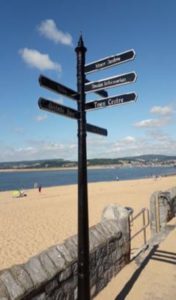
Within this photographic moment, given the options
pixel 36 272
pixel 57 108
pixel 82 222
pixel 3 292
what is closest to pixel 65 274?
pixel 36 272

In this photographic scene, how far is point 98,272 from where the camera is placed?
521 cm

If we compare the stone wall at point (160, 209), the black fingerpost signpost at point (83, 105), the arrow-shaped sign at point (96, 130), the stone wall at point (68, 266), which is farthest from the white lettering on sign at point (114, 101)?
the stone wall at point (160, 209)

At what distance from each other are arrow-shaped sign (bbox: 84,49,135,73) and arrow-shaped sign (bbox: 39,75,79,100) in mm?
340

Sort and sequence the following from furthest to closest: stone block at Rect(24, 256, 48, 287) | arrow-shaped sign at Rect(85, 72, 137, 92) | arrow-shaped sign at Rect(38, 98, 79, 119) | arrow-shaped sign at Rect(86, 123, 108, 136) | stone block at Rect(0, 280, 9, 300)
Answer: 1. arrow-shaped sign at Rect(86, 123, 108, 136)
2. arrow-shaped sign at Rect(85, 72, 137, 92)
3. stone block at Rect(24, 256, 48, 287)
4. arrow-shaped sign at Rect(38, 98, 79, 119)
5. stone block at Rect(0, 280, 9, 300)

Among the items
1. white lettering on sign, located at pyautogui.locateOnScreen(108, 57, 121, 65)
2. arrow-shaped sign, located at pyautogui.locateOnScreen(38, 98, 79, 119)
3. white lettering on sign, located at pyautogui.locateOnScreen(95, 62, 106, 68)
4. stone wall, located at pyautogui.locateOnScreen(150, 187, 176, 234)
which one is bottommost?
stone wall, located at pyautogui.locateOnScreen(150, 187, 176, 234)

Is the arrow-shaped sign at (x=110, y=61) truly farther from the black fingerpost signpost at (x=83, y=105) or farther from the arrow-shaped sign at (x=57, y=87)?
the arrow-shaped sign at (x=57, y=87)

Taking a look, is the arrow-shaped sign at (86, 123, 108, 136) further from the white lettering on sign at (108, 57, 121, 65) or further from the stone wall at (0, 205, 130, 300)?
the stone wall at (0, 205, 130, 300)

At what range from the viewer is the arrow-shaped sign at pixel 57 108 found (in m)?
3.40

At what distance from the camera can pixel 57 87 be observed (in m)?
3.67

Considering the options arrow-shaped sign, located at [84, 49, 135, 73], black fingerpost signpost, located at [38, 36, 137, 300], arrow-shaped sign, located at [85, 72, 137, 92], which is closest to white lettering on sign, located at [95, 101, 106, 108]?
black fingerpost signpost, located at [38, 36, 137, 300]

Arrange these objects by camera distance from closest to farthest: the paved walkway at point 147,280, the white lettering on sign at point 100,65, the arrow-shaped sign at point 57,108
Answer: the arrow-shaped sign at point 57,108, the white lettering on sign at point 100,65, the paved walkway at point 147,280

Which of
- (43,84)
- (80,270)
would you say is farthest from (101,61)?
(80,270)

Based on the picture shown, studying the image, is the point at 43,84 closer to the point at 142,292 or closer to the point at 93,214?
the point at 142,292

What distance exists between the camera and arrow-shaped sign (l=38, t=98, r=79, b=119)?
11.1ft
